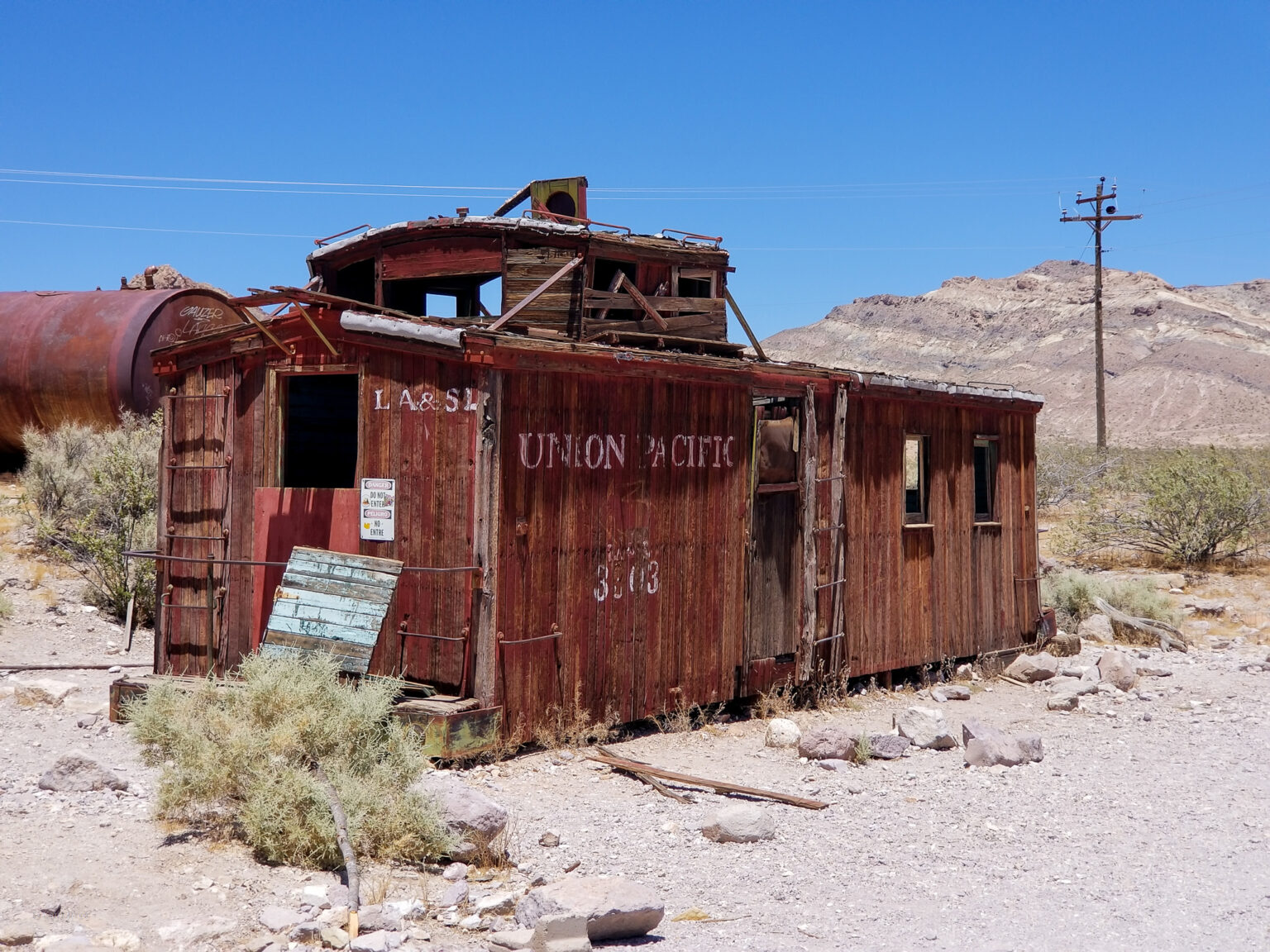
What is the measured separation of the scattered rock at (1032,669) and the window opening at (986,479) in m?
1.73

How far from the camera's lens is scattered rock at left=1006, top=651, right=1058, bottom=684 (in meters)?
13.3

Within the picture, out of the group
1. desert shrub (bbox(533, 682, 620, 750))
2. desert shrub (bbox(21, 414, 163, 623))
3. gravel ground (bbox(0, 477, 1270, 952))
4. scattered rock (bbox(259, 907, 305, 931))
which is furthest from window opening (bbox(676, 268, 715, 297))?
scattered rock (bbox(259, 907, 305, 931))

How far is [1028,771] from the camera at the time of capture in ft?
29.5

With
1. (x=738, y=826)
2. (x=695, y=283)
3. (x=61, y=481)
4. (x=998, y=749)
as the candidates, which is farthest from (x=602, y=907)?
(x=61, y=481)

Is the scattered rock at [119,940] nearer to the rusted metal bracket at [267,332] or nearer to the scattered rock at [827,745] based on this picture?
the rusted metal bracket at [267,332]

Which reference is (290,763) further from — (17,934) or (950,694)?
(950,694)

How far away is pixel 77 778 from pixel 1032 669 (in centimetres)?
1004

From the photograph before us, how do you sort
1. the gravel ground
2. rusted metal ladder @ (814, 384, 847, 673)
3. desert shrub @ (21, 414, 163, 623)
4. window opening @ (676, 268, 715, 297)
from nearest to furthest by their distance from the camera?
the gravel ground
window opening @ (676, 268, 715, 297)
rusted metal ladder @ (814, 384, 847, 673)
desert shrub @ (21, 414, 163, 623)

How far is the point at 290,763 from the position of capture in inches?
256

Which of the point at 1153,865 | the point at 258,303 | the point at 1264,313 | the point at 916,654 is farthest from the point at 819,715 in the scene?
the point at 1264,313

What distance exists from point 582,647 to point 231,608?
2913 millimetres

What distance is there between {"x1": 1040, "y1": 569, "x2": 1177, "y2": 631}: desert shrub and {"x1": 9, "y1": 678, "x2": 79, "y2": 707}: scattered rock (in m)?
12.7

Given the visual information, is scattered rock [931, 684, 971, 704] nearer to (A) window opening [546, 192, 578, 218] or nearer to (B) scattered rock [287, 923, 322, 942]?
(A) window opening [546, 192, 578, 218]

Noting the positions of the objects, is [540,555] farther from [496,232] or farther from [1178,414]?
[1178,414]
